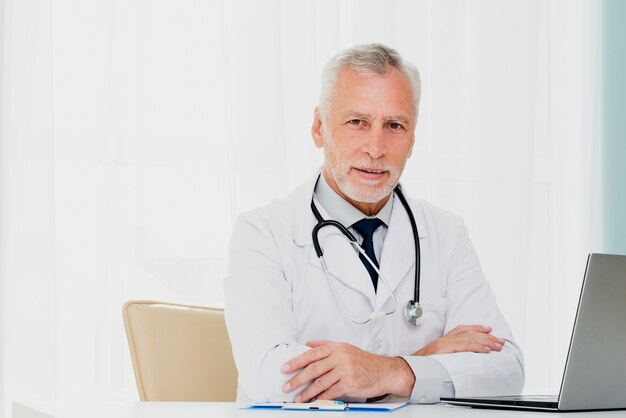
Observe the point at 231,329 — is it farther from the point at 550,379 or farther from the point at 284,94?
the point at 550,379

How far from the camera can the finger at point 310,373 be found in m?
1.40

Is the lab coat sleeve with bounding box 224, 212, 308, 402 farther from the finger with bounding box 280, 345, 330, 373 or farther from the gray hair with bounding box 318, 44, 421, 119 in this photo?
the gray hair with bounding box 318, 44, 421, 119

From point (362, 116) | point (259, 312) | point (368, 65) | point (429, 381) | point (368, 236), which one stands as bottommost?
point (429, 381)

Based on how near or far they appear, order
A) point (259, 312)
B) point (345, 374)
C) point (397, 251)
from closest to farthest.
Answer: point (345, 374)
point (259, 312)
point (397, 251)

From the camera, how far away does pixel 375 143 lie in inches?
71.1

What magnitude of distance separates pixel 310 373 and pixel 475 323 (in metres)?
0.50

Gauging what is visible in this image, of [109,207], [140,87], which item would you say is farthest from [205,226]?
[140,87]

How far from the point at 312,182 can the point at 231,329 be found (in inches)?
17.2

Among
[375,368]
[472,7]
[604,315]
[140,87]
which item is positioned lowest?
[375,368]

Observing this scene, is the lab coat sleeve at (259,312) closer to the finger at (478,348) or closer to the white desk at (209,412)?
the white desk at (209,412)

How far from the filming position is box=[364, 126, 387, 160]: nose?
1.81 meters

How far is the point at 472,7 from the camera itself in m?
2.93

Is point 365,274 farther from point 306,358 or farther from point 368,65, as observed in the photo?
point 368,65

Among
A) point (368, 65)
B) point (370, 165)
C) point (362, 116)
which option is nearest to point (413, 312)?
point (370, 165)
